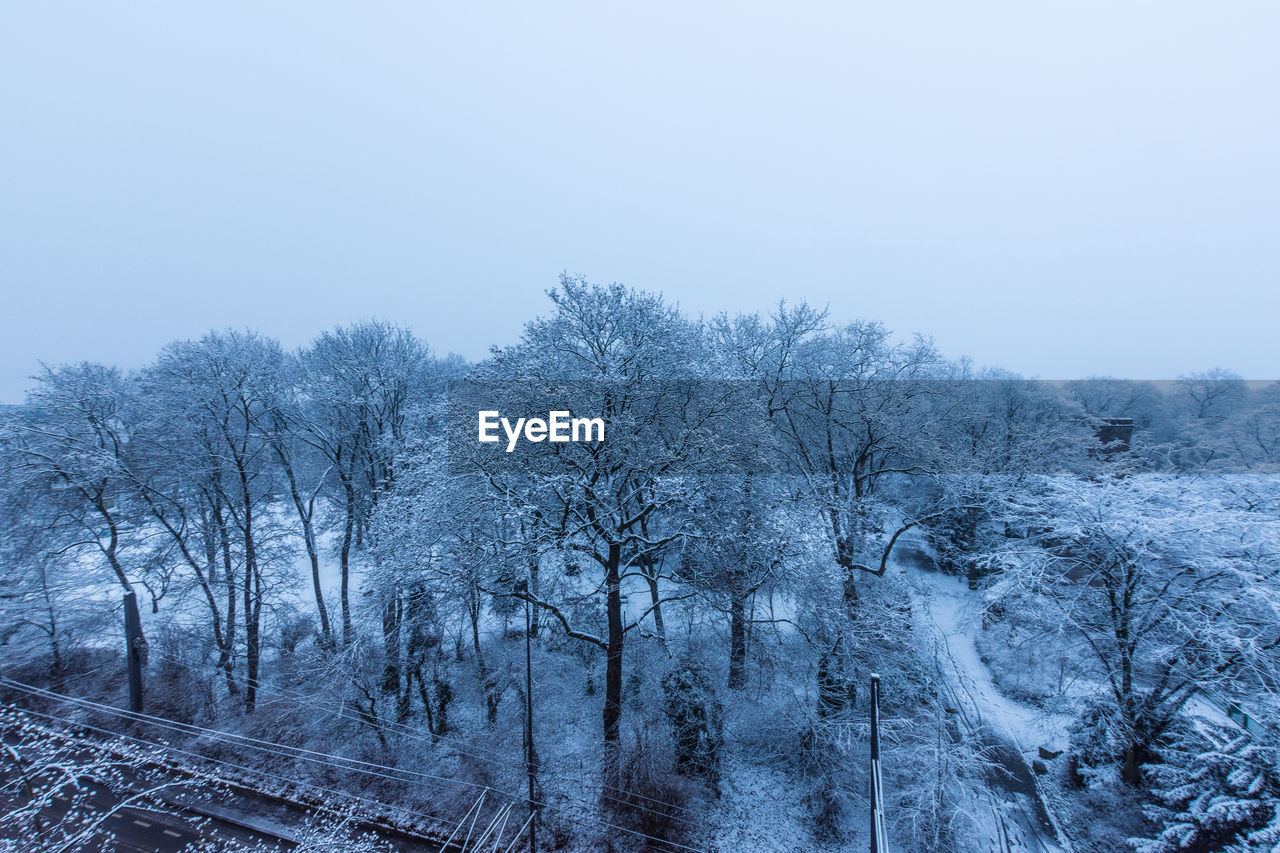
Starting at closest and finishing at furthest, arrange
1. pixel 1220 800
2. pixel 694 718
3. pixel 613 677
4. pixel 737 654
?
pixel 1220 800 < pixel 613 677 < pixel 694 718 < pixel 737 654

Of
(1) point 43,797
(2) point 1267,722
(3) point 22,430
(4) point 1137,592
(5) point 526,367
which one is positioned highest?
(5) point 526,367

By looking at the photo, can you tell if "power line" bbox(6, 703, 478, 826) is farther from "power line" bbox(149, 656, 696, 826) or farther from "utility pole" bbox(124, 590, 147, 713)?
"power line" bbox(149, 656, 696, 826)

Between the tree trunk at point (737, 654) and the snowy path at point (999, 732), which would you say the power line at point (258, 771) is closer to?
the tree trunk at point (737, 654)

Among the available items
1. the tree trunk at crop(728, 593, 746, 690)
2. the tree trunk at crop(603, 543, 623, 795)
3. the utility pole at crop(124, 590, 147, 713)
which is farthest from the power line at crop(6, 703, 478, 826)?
the tree trunk at crop(728, 593, 746, 690)

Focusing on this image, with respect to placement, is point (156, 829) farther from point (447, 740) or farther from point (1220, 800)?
point (1220, 800)

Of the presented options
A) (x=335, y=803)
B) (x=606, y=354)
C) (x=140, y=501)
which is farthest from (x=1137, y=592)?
(x=140, y=501)

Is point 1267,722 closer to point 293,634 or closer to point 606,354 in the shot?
point 606,354

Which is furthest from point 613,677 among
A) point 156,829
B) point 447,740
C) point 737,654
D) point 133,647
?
point 133,647

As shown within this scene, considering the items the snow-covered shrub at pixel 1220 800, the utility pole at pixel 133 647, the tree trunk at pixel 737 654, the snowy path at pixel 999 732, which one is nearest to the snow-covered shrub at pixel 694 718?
the tree trunk at pixel 737 654
